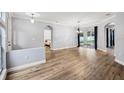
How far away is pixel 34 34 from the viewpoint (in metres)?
8.20

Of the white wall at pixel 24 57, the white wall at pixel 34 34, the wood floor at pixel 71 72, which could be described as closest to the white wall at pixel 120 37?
the wood floor at pixel 71 72

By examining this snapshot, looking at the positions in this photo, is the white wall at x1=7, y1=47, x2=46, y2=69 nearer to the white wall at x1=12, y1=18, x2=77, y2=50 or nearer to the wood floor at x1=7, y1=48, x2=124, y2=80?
the wood floor at x1=7, y1=48, x2=124, y2=80

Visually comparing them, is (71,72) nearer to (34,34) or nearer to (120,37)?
(120,37)

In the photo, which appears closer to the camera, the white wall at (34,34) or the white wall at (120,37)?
the white wall at (120,37)

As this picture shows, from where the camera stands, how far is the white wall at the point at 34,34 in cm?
705

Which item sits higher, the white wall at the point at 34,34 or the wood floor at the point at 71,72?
the white wall at the point at 34,34

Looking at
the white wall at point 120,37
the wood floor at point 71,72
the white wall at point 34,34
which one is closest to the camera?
the wood floor at point 71,72

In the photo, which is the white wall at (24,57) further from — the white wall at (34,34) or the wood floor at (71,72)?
the white wall at (34,34)

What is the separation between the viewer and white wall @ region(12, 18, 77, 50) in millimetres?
7047

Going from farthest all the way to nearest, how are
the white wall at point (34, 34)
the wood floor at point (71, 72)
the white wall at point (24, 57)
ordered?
the white wall at point (34, 34) → the white wall at point (24, 57) → the wood floor at point (71, 72)

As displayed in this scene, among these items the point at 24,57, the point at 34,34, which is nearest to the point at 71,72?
the point at 24,57
